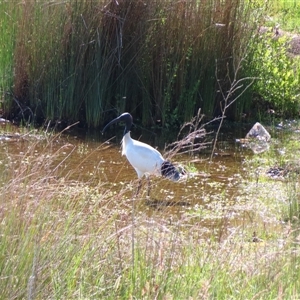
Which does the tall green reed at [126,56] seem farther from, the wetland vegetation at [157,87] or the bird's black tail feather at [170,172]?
the bird's black tail feather at [170,172]

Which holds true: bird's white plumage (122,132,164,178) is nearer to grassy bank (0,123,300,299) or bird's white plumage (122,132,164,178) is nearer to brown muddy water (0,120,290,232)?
brown muddy water (0,120,290,232)

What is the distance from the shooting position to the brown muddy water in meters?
6.47

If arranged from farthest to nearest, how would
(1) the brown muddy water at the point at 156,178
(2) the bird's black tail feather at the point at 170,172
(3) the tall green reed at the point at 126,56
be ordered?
(3) the tall green reed at the point at 126,56
(1) the brown muddy water at the point at 156,178
(2) the bird's black tail feather at the point at 170,172

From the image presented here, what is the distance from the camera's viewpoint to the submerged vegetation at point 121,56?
8.88 meters

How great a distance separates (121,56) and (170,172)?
11.3 ft

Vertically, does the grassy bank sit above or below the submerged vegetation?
above

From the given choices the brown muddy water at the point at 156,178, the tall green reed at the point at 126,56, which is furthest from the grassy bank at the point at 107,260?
the tall green reed at the point at 126,56

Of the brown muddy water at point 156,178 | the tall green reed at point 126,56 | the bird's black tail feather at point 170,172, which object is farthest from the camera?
the tall green reed at point 126,56

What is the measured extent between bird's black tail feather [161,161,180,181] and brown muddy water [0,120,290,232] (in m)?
0.17

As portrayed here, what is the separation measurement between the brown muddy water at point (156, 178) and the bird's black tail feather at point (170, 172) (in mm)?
169

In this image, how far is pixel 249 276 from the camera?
3.44 metres

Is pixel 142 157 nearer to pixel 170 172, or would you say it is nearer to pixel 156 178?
pixel 156 178

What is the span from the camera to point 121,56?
9156 mm

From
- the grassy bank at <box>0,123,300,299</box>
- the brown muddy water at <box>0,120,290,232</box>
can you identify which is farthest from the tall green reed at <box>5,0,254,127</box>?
the grassy bank at <box>0,123,300,299</box>
